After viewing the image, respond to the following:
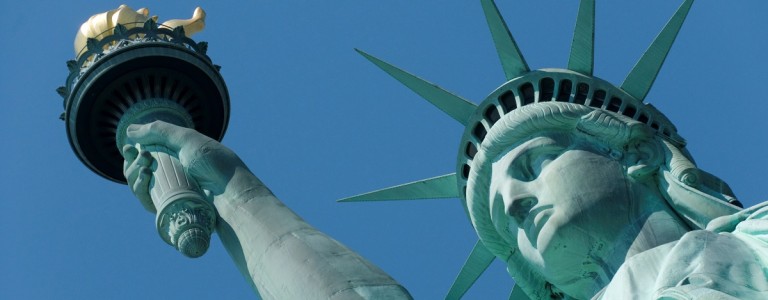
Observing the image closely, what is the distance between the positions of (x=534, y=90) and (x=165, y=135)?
6285 mm

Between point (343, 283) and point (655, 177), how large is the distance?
4.44m

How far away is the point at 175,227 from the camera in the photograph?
26.1 metres

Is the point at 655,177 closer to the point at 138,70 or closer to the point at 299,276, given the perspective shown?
the point at 299,276

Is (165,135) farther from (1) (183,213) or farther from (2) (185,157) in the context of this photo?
(1) (183,213)

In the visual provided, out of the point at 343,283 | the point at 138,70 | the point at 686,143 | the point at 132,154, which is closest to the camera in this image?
the point at 343,283

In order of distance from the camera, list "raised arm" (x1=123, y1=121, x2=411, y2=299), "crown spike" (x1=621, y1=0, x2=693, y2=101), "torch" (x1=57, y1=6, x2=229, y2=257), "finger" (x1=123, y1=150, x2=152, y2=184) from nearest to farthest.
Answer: "raised arm" (x1=123, y1=121, x2=411, y2=299) → "crown spike" (x1=621, y1=0, x2=693, y2=101) → "finger" (x1=123, y1=150, x2=152, y2=184) → "torch" (x1=57, y1=6, x2=229, y2=257)

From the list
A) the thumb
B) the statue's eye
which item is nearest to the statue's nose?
the statue's eye

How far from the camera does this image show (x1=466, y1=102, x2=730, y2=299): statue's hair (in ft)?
78.3

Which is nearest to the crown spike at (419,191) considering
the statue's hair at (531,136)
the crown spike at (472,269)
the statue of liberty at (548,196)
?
the statue of liberty at (548,196)

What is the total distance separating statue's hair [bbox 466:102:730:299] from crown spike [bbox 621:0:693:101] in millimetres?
1808

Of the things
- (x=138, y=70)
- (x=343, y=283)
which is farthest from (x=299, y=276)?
(x=138, y=70)

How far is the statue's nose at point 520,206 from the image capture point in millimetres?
23016

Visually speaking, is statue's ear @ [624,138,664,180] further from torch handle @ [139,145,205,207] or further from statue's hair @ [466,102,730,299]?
torch handle @ [139,145,205,207]

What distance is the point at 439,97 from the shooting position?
89.2 ft
